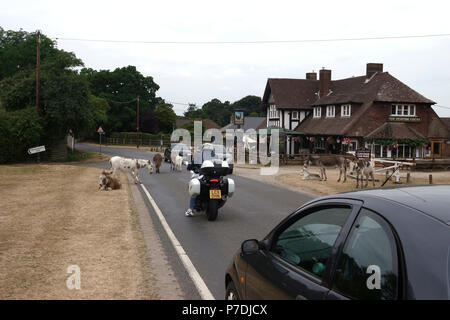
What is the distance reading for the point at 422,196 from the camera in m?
2.94

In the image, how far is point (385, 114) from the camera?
1542 inches

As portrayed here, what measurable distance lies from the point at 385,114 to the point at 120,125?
54.6m

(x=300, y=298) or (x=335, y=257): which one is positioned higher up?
(x=335, y=257)

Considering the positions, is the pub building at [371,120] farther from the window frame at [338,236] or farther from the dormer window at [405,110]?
the window frame at [338,236]

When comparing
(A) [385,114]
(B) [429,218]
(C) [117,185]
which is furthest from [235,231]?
(A) [385,114]

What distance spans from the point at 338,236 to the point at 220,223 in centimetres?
823

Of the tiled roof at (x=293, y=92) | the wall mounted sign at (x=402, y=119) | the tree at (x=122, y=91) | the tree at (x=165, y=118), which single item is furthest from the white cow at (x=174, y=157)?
the tree at (x=165, y=118)

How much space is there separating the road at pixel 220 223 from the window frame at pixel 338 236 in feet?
7.43

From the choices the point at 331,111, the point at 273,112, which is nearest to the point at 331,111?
the point at 331,111

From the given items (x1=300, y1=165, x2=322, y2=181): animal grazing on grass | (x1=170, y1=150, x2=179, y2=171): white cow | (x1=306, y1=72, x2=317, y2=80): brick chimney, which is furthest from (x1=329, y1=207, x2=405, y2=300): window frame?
(x1=306, y1=72, x2=317, y2=80): brick chimney

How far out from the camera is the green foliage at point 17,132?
32.7 metres

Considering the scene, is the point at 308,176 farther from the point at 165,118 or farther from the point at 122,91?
the point at 122,91

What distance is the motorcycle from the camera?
37.0 feet
